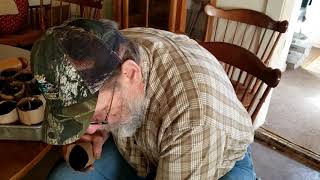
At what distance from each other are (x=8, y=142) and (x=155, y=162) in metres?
0.42

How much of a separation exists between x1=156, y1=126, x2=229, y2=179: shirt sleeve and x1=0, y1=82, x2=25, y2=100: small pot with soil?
16.9 inches

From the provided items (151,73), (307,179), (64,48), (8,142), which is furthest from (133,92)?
(307,179)

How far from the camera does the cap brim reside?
2.23 feet

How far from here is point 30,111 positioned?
781mm

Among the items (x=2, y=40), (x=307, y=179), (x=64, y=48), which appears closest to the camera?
(x=64, y=48)

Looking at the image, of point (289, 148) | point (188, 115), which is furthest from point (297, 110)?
point (188, 115)

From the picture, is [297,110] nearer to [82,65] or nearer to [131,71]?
[131,71]

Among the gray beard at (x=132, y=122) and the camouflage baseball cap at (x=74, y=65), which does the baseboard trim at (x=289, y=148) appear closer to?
the gray beard at (x=132, y=122)

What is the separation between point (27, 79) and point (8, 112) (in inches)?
6.4

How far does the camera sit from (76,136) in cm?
73

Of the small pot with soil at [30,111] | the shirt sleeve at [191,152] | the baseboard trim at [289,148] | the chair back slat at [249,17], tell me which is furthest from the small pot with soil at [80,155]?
the baseboard trim at [289,148]

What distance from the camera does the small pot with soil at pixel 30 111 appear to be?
2.57ft

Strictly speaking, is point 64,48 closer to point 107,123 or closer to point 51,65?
point 51,65

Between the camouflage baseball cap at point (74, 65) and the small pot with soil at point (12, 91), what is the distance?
0.21 meters
